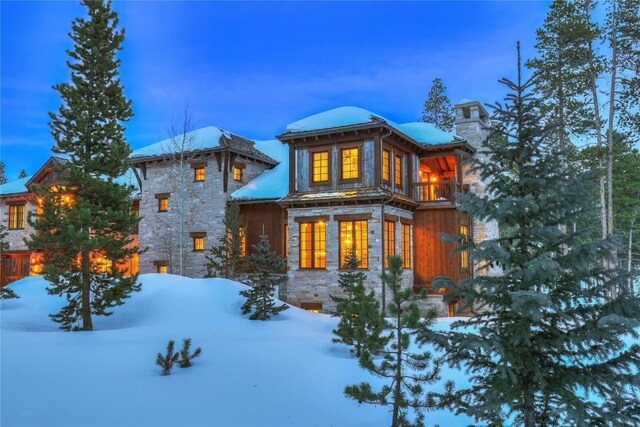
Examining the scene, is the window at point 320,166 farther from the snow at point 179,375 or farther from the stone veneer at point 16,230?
the stone veneer at point 16,230

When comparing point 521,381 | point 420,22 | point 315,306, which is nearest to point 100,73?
point 315,306

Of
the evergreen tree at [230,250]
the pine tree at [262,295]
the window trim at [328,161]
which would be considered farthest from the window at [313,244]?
the pine tree at [262,295]

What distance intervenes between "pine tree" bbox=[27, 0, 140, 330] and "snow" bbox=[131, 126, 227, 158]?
1043cm

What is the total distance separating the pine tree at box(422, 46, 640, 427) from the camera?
4.66 metres

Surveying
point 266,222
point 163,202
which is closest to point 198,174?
point 163,202

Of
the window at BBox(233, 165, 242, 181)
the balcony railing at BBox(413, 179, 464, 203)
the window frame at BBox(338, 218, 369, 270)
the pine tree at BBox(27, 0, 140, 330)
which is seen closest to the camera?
the pine tree at BBox(27, 0, 140, 330)

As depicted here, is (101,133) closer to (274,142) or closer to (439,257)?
(439,257)

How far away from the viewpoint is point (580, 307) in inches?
197

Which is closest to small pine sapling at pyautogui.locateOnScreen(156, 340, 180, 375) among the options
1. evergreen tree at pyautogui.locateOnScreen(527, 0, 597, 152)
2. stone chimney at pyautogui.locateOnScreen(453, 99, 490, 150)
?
stone chimney at pyautogui.locateOnScreen(453, 99, 490, 150)

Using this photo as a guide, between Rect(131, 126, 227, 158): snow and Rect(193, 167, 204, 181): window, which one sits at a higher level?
Rect(131, 126, 227, 158): snow

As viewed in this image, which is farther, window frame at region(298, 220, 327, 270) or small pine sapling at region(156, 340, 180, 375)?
window frame at region(298, 220, 327, 270)

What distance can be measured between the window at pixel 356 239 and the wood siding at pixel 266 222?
426 centimetres

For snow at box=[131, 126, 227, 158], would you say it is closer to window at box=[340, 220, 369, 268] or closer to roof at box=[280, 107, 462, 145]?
roof at box=[280, 107, 462, 145]

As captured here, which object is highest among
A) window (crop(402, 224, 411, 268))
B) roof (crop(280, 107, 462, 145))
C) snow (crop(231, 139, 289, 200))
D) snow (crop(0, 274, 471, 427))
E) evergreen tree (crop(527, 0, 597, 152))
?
evergreen tree (crop(527, 0, 597, 152))
